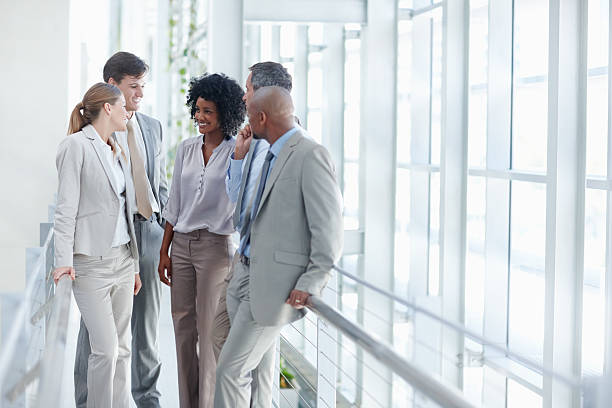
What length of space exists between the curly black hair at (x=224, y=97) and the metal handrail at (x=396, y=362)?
97 cm

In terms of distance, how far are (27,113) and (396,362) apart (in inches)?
128

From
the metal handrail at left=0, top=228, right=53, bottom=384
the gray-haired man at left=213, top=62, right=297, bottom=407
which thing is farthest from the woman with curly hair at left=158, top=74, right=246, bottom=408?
the metal handrail at left=0, top=228, right=53, bottom=384

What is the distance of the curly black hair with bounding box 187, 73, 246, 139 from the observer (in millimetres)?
2773

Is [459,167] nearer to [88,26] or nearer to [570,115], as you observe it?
[570,115]

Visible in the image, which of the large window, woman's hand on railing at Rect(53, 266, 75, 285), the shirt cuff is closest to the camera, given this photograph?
woman's hand on railing at Rect(53, 266, 75, 285)

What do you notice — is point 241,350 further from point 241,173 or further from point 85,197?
point 85,197

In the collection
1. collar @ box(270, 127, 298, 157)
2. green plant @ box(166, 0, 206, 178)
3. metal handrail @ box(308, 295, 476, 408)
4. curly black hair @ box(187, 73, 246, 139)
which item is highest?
green plant @ box(166, 0, 206, 178)

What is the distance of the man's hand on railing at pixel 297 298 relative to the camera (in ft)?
6.94

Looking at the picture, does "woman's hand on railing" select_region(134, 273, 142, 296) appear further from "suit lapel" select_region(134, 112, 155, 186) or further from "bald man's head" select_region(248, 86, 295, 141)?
"bald man's head" select_region(248, 86, 295, 141)

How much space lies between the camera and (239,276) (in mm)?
2393

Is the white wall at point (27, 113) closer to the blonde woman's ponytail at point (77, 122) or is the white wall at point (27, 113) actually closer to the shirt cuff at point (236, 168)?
the blonde woman's ponytail at point (77, 122)

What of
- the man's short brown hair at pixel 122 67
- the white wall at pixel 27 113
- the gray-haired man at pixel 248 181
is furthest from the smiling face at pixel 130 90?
the white wall at pixel 27 113

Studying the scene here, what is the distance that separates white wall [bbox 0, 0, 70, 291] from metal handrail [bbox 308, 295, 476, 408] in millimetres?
2553

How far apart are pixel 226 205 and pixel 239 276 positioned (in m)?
0.47
